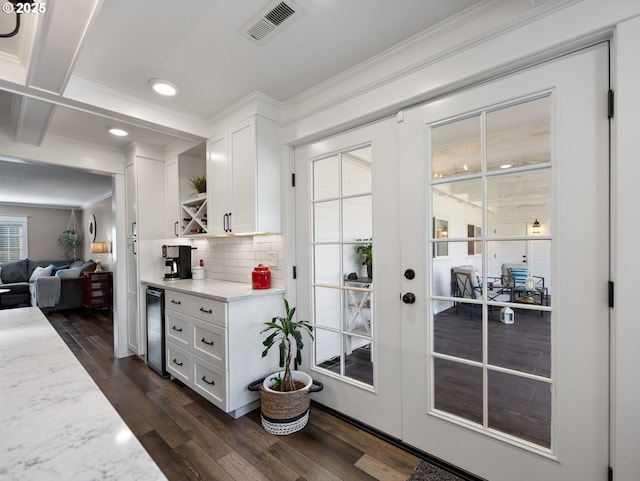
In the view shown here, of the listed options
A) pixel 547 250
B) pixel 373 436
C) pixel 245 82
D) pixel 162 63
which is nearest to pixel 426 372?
pixel 373 436

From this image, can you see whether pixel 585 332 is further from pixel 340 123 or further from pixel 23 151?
pixel 23 151

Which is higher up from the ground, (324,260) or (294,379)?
(324,260)

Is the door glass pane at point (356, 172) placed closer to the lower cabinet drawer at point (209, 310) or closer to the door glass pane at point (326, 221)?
the door glass pane at point (326, 221)

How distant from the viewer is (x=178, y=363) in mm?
2850

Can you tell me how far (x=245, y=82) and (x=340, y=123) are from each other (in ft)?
2.48

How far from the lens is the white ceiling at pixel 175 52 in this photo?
1.56m

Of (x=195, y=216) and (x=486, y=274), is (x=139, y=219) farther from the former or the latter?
(x=486, y=274)

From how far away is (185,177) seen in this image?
11.6 ft

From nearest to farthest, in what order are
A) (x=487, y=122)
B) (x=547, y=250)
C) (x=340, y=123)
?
(x=547, y=250) < (x=487, y=122) < (x=340, y=123)

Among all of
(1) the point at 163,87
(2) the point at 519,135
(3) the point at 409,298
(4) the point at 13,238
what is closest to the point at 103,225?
(4) the point at 13,238

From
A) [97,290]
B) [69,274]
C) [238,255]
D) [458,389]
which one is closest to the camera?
[458,389]

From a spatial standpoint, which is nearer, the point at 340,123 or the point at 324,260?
the point at 340,123

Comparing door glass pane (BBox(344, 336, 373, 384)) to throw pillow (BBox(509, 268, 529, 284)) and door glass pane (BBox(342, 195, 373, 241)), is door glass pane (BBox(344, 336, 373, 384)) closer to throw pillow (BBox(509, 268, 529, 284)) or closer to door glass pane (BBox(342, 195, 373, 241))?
door glass pane (BBox(342, 195, 373, 241))

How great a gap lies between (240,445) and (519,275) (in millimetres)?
1949
